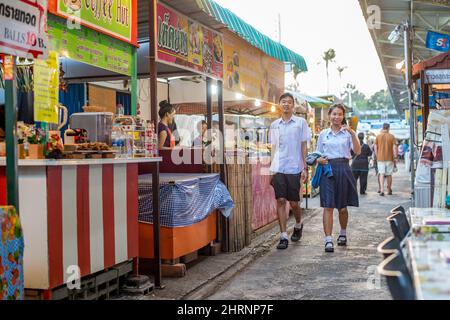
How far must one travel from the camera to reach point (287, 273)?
570 cm

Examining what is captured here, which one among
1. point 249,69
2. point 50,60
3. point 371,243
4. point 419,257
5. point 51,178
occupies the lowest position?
point 371,243

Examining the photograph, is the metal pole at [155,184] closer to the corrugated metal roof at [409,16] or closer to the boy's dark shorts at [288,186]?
the boy's dark shorts at [288,186]

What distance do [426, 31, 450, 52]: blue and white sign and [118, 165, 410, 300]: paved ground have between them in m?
4.47

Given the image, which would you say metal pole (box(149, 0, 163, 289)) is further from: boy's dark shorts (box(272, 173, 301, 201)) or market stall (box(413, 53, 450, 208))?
market stall (box(413, 53, 450, 208))

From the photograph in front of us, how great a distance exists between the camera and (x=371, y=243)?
7336mm

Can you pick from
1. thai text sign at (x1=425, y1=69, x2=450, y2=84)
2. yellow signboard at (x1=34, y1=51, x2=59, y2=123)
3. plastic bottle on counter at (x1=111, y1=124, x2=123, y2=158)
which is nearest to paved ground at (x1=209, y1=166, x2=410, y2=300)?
plastic bottle on counter at (x1=111, y1=124, x2=123, y2=158)

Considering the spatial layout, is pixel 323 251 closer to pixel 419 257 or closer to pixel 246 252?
pixel 246 252

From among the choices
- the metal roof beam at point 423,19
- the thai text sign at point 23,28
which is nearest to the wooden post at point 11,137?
the thai text sign at point 23,28

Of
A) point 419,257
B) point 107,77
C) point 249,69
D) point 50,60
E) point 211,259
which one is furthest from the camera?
point 249,69

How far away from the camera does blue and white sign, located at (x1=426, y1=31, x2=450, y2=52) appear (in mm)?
10391

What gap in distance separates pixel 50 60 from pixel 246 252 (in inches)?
146

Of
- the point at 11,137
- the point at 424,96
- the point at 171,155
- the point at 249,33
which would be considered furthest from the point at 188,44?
the point at 424,96

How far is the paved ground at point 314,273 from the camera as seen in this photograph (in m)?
4.92

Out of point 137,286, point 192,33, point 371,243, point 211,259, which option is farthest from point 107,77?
point 371,243
